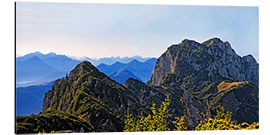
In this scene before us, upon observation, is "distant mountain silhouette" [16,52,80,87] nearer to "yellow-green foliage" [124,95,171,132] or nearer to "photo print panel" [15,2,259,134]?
"photo print panel" [15,2,259,134]

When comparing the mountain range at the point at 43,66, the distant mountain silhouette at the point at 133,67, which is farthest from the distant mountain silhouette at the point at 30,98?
the distant mountain silhouette at the point at 133,67

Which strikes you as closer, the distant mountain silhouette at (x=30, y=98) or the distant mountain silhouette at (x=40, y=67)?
the distant mountain silhouette at (x=30, y=98)

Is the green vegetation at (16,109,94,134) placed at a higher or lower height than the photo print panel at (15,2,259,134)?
lower

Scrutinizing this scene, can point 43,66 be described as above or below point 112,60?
below

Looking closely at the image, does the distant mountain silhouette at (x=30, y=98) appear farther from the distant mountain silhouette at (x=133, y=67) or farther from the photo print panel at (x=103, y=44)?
the distant mountain silhouette at (x=133, y=67)

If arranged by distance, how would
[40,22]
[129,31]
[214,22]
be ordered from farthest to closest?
[214,22] → [129,31] → [40,22]

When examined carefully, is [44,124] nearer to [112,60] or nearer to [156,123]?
[156,123]

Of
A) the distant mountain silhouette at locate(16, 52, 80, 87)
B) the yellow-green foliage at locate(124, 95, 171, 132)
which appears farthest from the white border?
the distant mountain silhouette at locate(16, 52, 80, 87)

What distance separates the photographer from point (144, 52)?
19.7 metres

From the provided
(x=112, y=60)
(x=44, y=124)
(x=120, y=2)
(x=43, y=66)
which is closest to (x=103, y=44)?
(x=112, y=60)

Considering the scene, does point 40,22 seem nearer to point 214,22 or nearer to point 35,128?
point 35,128

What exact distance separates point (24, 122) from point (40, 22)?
4.92 m
